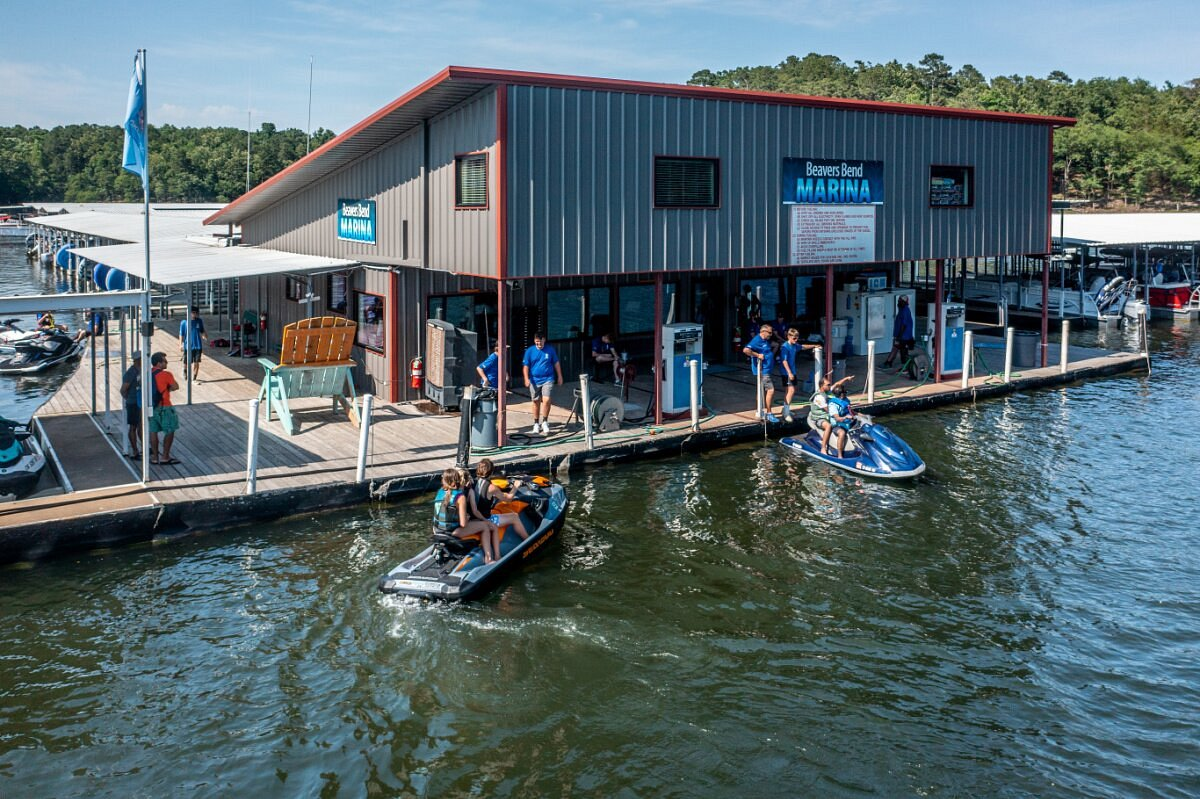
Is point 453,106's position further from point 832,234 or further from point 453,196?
point 832,234

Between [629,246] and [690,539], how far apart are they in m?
6.43

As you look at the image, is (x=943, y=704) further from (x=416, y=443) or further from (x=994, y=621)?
(x=416, y=443)

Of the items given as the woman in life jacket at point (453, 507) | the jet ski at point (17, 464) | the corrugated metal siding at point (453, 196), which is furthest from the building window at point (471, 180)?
the jet ski at point (17, 464)

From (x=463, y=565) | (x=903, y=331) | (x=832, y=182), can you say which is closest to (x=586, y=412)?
(x=463, y=565)

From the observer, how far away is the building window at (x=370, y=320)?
23047 millimetres

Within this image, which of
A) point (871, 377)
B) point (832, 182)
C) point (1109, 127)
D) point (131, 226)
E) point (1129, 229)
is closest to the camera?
point (832, 182)

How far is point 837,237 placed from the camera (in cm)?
2312

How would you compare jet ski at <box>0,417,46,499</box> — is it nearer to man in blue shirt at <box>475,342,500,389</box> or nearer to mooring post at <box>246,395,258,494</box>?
mooring post at <box>246,395,258,494</box>

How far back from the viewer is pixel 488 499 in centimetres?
1373

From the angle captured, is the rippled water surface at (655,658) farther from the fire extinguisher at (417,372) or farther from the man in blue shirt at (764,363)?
the fire extinguisher at (417,372)

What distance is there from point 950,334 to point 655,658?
16868mm

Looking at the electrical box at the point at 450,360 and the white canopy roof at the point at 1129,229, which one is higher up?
the white canopy roof at the point at 1129,229

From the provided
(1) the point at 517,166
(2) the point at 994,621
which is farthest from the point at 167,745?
(1) the point at 517,166

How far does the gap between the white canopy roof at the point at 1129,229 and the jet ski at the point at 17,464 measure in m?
35.7
